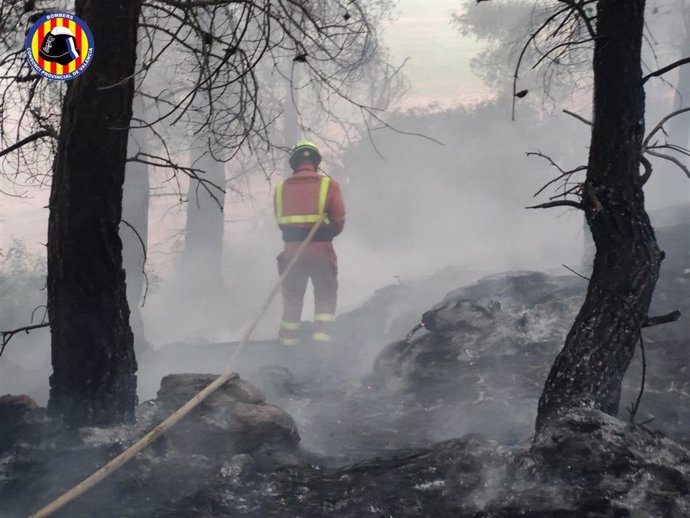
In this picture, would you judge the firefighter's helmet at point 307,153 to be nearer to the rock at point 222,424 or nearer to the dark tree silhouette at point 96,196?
the dark tree silhouette at point 96,196

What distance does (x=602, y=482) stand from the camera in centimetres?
331

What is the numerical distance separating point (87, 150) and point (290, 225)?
14.2 feet

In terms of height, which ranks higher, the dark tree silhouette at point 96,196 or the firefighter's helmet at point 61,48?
the firefighter's helmet at point 61,48

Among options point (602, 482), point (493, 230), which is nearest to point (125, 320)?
point (602, 482)

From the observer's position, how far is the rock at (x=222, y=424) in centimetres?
449

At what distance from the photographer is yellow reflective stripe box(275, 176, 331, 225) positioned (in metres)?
8.09

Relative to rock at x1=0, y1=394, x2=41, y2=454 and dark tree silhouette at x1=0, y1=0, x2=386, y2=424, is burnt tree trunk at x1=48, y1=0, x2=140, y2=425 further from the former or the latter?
rock at x1=0, y1=394, x2=41, y2=454

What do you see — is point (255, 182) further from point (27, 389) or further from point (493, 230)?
point (27, 389)

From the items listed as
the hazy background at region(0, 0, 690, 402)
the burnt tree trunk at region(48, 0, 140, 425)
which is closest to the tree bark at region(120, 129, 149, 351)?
→ the burnt tree trunk at region(48, 0, 140, 425)

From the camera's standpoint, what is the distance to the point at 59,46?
425 centimetres

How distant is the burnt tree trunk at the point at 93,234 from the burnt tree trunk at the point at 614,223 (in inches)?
111

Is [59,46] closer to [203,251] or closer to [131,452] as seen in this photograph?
[131,452]

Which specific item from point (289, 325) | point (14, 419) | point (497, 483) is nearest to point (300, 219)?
point (289, 325)

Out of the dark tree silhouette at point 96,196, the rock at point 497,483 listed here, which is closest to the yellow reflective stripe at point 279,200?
the dark tree silhouette at point 96,196
